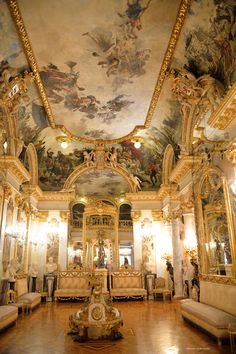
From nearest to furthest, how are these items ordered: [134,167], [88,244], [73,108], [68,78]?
[68,78] < [73,108] < [134,167] < [88,244]

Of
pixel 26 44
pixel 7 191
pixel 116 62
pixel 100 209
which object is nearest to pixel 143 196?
pixel 100 209

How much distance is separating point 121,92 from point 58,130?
14.9 ft

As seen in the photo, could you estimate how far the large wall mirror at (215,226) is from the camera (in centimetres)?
809

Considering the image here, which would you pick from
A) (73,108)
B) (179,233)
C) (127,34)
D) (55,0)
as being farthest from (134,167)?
(55,0)

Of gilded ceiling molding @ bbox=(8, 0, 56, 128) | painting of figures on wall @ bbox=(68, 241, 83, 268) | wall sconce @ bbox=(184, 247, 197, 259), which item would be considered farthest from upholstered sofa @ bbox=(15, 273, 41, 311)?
painting of figures on wall @ bbox=(68, 241, 83, 268)

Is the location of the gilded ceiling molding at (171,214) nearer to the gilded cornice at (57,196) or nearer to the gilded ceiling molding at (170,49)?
the gilded ceiling molding at (170,49)

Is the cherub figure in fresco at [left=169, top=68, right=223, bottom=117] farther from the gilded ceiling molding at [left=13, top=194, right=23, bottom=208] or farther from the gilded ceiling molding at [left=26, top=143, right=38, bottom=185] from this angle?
the gilded ceiling molding at [left=26, top=143, right=38, bottom=185]

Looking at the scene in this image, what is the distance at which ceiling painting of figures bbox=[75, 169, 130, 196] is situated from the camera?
19.3 m

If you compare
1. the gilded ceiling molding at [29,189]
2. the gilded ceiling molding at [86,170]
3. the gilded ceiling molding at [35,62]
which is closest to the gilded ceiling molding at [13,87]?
the gilded ceiling molding at [35,62]

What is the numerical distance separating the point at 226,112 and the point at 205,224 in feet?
13.5

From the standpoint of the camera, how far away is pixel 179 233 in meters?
15.1

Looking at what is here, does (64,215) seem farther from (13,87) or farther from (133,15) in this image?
(133,15)

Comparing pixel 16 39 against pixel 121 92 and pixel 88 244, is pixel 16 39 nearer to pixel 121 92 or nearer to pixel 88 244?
pixel 121 92

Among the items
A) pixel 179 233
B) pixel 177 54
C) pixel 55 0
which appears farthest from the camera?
pixel 179 233
